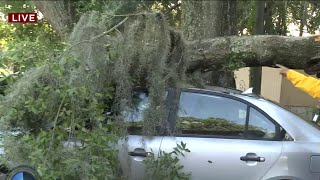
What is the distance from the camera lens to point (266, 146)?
4.85m

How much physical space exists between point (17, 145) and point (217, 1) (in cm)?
534

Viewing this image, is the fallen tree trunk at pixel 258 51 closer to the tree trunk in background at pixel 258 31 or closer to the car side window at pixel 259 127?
the car side window at pixel 259 127

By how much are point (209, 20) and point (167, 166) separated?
4571mm

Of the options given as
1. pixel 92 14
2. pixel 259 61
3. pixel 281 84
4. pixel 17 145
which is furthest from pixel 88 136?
pixel 281 84

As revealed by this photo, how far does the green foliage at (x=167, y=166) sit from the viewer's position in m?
4.78

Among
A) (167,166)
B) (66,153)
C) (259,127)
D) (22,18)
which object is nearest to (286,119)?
(259,127)

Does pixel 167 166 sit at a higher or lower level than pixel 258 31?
lower

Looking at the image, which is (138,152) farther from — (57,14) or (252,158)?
(57,14)

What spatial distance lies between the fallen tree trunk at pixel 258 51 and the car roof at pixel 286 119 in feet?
4.88

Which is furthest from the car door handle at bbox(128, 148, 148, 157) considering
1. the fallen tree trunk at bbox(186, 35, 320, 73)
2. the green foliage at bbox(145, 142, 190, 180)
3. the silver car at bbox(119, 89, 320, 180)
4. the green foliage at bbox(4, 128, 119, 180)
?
the fallen tree trunk at bbox(186, 35, 320, 73)

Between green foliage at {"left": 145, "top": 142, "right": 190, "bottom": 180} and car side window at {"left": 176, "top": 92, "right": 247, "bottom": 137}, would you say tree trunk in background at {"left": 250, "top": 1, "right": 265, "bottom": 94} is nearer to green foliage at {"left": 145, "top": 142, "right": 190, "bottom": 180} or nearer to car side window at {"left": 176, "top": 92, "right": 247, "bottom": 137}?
car side window at {"left": 176, "top": 92, "right": 247, "bottom": 137}

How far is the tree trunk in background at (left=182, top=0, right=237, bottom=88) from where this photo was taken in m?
8.74

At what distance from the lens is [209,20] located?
8.84 metres

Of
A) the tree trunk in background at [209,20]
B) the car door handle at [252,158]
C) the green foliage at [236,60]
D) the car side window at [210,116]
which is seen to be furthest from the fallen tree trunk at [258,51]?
the car door handle at [252,158]
